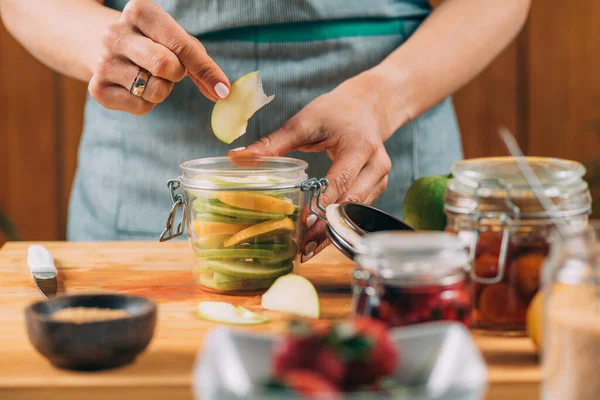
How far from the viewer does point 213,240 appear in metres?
0.94

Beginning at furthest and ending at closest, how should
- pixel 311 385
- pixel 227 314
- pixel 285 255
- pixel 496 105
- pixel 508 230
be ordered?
pixel 496 105, pixel 285 255, pixel 227 314, pixel 508 230, pixel 311 385

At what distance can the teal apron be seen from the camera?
4.40 ft

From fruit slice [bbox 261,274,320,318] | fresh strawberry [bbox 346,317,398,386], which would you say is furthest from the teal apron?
fresh strawberry [bbox 346,317,398,386]

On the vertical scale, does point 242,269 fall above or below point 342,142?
below

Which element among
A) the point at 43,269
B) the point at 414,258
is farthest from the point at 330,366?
the point at 43,269

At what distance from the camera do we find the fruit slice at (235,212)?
3.02ft

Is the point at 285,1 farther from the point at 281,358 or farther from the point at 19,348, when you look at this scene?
the point at 281,358

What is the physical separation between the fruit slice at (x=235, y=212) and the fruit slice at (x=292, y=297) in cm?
8

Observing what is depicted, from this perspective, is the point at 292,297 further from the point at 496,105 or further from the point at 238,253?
the point at 496,105

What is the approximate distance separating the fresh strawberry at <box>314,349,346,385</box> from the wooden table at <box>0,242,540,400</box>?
0.22m

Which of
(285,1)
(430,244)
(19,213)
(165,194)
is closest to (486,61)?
(285,1)

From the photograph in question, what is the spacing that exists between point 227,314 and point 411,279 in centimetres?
27

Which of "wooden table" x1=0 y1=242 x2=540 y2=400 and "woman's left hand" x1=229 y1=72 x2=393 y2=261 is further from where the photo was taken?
"woman's left hand" x1=229 y1=72 x2=393 y2=261

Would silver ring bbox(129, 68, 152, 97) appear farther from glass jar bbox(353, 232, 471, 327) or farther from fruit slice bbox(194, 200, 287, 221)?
glass jar bbox(353, 232, 471, 327)
